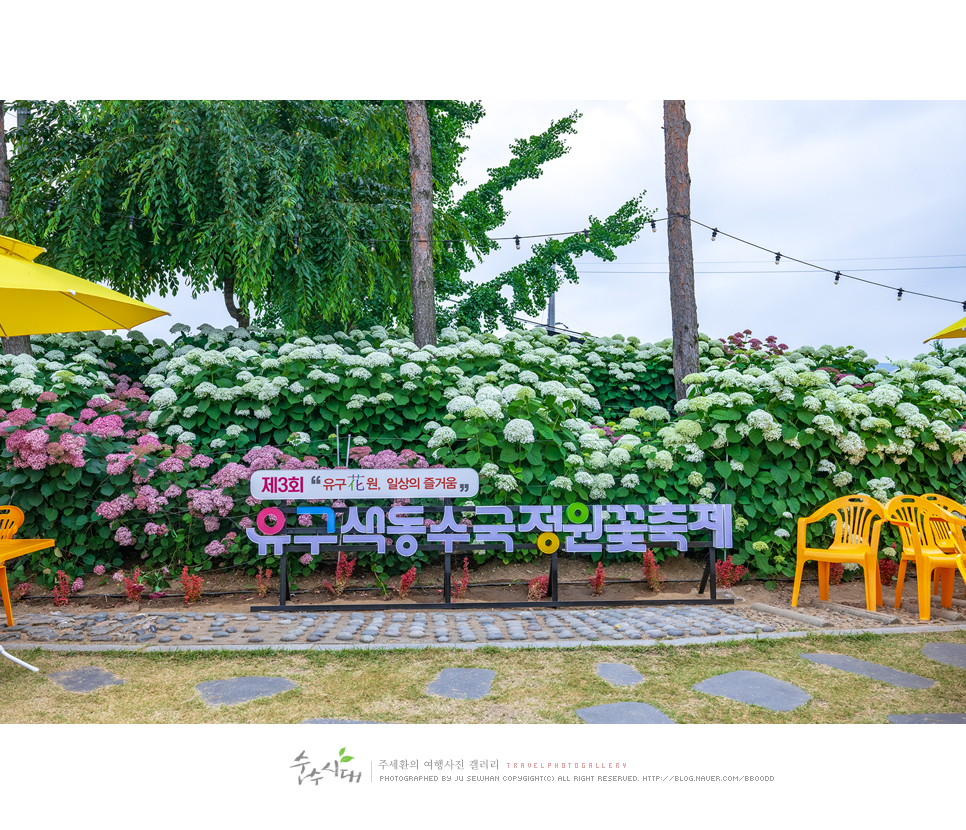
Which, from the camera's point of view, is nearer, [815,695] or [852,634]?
[815,695]

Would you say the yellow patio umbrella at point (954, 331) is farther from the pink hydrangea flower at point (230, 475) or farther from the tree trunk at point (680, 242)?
the pink hydrangea flower at point (230, 475)

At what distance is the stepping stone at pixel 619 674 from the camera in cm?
279

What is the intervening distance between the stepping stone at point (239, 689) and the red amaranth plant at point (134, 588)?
1613 millimetres

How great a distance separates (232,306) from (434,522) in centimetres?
543

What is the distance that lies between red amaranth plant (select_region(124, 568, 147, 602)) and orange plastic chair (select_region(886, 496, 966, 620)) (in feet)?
15.6

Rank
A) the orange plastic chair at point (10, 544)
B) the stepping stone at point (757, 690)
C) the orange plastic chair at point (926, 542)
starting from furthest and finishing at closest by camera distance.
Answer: the orange plastic chair at point (926, 542) → the orange plastic chair at point (10, 544) → the stepping stone at point (757, 690)

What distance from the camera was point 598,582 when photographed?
4.23m

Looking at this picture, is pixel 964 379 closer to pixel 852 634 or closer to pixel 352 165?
pixel 852 634

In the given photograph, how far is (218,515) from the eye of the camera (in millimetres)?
4363

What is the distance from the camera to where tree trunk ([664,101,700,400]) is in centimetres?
654

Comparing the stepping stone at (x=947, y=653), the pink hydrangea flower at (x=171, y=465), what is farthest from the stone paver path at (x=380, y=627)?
the pink hydrangea flower at (x=171, y=465)

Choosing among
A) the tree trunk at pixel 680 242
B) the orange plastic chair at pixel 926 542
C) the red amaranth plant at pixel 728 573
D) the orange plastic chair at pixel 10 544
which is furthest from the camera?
the tree trunk at pixel 680 242

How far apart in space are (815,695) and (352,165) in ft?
24.7
